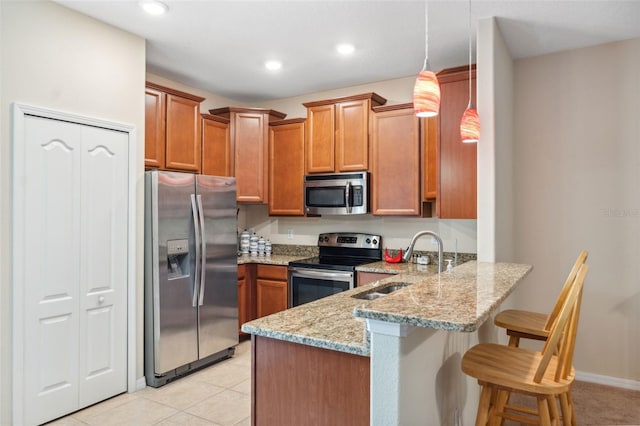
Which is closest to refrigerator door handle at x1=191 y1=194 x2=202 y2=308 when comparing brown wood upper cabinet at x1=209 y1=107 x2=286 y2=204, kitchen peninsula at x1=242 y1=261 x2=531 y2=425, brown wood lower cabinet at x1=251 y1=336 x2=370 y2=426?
brown wood upper cabinet at x1=209 y1=107 x2=286 y2=204

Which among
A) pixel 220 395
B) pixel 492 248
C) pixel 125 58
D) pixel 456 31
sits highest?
pixel 456 31

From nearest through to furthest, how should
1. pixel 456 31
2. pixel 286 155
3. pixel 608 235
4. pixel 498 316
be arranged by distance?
pixel 498 316
pixel 456 31
pixel 608 235
pixel 286 155

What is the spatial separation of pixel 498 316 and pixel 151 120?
3131 millimetres

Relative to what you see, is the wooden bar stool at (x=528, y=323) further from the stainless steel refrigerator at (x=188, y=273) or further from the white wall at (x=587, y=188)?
the stainless steel refrigerator at (x=188, y=273)

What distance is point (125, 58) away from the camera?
3.15 meters

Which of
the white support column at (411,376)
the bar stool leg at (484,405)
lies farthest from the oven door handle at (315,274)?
the bar stool leg at (484,405)

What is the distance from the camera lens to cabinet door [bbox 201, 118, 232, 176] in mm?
4238

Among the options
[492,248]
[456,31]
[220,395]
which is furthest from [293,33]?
[220,395]

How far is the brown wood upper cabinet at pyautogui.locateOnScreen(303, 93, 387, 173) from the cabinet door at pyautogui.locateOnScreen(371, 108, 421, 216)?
13 cm

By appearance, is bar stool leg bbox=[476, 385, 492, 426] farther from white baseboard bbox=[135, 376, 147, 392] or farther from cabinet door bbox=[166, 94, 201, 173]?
cabinet door bbox=[166, 94, 201, 173]

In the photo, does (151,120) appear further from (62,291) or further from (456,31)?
(456,31)

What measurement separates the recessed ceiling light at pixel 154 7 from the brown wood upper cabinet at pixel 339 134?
185 cm

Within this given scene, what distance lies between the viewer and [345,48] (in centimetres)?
344

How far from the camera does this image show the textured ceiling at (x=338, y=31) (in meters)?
2.73
